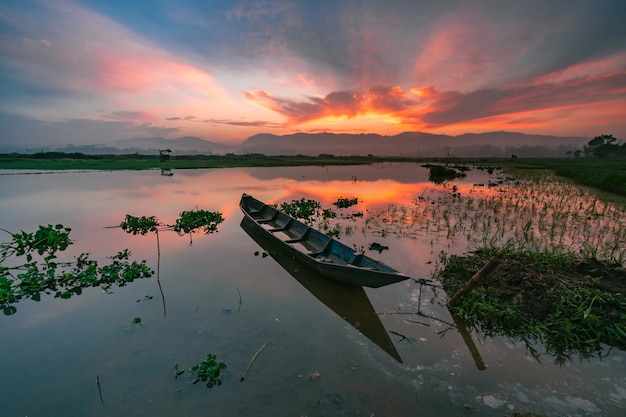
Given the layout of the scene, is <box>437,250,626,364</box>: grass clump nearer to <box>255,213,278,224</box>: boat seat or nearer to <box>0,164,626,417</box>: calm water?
<box>0,164,626,417</box>: calm water

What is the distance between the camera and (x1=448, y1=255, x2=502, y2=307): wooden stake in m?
6.32

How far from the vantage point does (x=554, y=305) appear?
6492mm

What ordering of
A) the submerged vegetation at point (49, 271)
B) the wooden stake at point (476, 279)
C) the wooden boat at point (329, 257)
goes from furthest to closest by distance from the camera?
1. the submerged vegetation at point (49, 271)
2. the wooden boat at point (329, 257)
3. the wooden stake at point (476, 279)

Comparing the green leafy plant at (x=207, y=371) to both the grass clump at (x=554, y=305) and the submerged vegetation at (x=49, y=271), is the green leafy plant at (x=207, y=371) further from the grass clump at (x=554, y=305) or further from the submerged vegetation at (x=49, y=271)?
the grass clump at (x=554, y=305)

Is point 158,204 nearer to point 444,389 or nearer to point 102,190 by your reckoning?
point 102,190

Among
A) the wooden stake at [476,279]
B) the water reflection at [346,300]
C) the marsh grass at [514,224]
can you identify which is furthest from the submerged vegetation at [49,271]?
the marsh grass at [514,224]

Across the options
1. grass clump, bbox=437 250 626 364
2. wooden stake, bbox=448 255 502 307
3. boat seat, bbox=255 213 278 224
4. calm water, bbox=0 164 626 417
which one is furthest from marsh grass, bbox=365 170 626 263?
boat seat, bbox=255 213 278 224

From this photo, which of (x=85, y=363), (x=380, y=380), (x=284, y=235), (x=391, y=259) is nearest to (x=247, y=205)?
(x=284, y=235)

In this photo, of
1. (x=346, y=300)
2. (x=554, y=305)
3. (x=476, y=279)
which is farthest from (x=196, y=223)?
(x=554, y=305)

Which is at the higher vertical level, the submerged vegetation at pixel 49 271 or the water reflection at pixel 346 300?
the submerged vegetation at pixel 49 271

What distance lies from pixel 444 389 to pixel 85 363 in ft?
21.8

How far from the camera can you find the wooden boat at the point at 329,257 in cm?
694

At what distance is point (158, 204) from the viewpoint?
20.8m

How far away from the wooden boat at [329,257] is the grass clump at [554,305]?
2131mm
